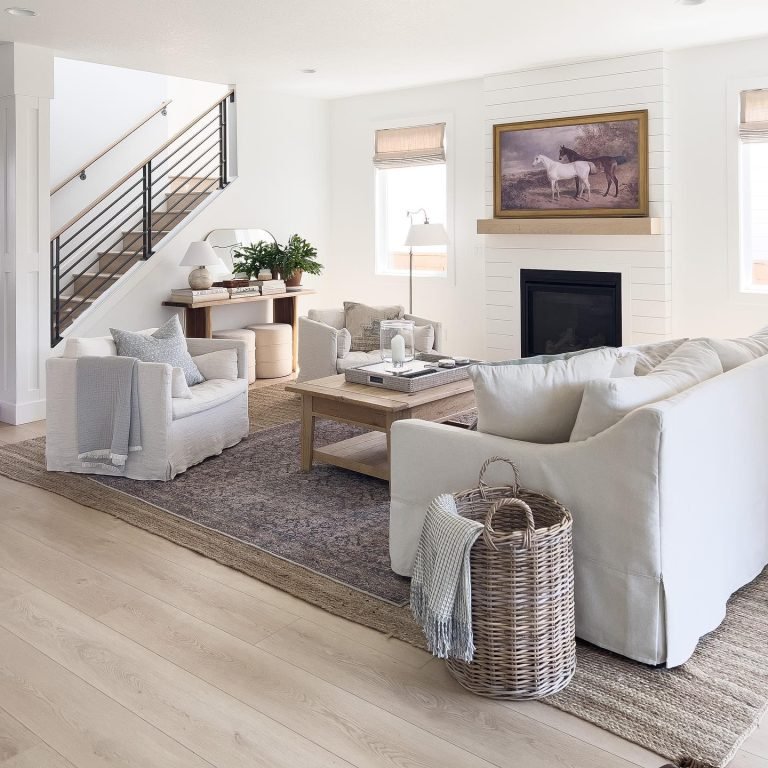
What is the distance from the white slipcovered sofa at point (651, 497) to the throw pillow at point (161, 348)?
2.21 metres

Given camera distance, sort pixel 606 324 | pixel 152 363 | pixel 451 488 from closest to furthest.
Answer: pixel 451 488 → pixel 152 363 → pixel 606 324

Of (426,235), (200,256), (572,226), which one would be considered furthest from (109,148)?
(572,226)

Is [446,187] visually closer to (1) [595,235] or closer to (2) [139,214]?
(1) [595,235]

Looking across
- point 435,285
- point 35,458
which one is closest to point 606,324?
point 435,285

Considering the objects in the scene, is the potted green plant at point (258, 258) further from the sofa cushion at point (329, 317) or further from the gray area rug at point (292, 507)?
the gray area rug at point (292, 507)

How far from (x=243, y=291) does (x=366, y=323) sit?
138 centimetres

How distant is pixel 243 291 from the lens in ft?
23.7

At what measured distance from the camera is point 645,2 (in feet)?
15.9

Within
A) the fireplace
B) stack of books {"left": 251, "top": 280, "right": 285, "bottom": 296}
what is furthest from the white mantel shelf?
stack of books {"left": 251, "top": 280, "right": 285, "bottom": 296}

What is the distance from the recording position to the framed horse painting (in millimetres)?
6297

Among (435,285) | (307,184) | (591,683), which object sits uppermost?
(307,184)

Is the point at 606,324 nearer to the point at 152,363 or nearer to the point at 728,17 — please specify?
the point at 728,17

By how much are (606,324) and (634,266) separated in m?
0.51

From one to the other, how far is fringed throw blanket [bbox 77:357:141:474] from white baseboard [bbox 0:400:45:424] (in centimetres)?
160
